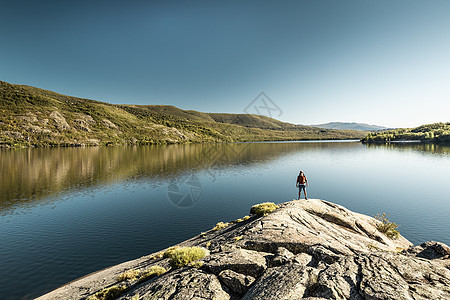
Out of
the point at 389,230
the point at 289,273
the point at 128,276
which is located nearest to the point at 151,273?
the point at 128,276

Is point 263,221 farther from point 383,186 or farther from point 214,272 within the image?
point 383,186

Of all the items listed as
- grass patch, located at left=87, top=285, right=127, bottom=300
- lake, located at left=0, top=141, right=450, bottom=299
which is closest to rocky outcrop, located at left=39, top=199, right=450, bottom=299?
grass patch, located at left=87, top=285, right=127, bottom=300

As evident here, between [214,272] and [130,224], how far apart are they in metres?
19.7

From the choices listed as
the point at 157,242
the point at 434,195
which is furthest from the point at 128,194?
the point at 434,195

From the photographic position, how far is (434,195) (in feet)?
125

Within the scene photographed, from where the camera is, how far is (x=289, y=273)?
9.48m

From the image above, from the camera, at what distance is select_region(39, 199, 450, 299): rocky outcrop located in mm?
8141

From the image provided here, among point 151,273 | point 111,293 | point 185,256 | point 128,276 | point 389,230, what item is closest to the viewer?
point 111,293

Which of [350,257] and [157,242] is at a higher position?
[350,257]

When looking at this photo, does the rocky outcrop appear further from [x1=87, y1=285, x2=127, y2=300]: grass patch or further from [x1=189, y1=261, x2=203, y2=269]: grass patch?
[x1=87, y1=285, x2=127, y2=300]: grass patch

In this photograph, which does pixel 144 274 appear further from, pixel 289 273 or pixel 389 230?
pixel 389 230

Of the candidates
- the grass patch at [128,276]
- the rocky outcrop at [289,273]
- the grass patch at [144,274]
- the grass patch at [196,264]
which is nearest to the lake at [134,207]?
the rocky outcrop at [289,273]

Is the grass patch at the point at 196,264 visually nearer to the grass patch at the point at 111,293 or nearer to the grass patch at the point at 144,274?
the grass patch at the point at 144,274

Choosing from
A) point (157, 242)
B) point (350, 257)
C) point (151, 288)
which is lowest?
point (157, 242)
